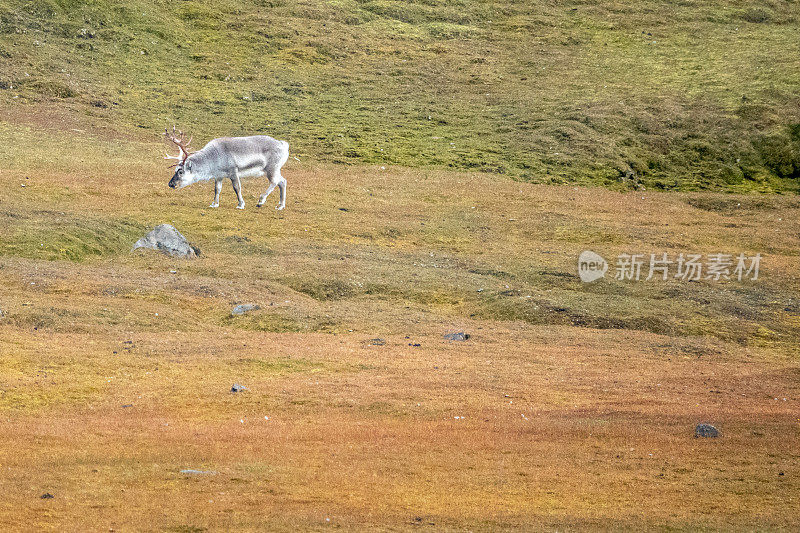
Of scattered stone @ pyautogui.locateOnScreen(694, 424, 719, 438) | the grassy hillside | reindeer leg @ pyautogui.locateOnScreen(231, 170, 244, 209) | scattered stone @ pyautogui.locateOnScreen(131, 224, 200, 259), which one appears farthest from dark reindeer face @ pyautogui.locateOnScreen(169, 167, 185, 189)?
scattered stone @ pyautogui.locateOnScreen(694, 424, 719, 438)

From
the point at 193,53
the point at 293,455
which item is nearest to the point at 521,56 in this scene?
the point at 193,53

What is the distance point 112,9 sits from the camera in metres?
35.4

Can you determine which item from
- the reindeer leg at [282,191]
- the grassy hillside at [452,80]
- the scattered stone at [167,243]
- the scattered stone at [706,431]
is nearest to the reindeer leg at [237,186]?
the reindeer leg at [282,191]

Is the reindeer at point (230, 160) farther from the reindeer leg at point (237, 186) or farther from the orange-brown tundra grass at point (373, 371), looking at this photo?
the orange-brown tundra grass at point (373, 371)

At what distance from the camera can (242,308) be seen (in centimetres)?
1491

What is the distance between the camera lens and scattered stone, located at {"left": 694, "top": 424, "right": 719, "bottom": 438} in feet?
33.3

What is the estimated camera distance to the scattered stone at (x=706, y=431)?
1016cm

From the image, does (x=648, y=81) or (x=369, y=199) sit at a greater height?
(x=648, y=81)

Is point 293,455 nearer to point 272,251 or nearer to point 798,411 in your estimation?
point 798,411

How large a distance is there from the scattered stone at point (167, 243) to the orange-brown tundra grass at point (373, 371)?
360 mm

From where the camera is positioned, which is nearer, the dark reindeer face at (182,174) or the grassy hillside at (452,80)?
the dark reindeer face at (182,174)

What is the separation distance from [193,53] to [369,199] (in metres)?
14.3

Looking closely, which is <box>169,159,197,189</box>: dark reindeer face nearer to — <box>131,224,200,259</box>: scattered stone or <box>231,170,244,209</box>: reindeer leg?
<box>231,170,244,209</box>: reindeer leg

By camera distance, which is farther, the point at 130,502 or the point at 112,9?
the point at 112,9
